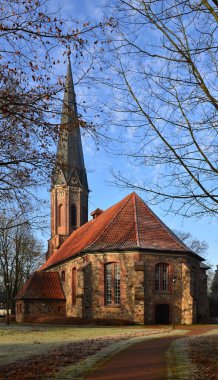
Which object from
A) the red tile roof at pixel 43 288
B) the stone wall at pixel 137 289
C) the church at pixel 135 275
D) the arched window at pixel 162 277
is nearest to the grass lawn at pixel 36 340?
the stone wall at pixel 137 289

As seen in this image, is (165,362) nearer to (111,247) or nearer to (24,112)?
(24,112)

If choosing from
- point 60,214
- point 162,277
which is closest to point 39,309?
point 162,277

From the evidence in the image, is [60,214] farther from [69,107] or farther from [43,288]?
[69,107]

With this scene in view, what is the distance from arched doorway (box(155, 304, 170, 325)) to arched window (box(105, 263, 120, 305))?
118 inches

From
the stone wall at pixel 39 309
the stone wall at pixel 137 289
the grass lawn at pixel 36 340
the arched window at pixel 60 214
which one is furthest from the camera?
the arched window at pixel 60 214

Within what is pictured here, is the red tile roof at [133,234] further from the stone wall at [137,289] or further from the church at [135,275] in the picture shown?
the stone wall at [137,289]

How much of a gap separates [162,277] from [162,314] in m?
2.70

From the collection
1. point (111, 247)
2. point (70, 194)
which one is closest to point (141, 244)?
point (111, 247)

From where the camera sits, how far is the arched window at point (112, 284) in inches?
1428

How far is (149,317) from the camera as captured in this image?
35.3 metres

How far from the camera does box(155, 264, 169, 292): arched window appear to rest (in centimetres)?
3653

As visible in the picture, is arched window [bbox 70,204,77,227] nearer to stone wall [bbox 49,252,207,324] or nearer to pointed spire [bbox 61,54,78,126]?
stone wall [bbox 49,252,207,324]

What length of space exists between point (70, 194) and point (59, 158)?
46532 mm

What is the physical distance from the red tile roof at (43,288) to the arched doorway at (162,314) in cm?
1108
